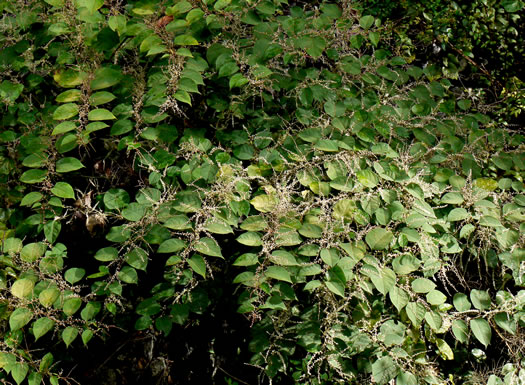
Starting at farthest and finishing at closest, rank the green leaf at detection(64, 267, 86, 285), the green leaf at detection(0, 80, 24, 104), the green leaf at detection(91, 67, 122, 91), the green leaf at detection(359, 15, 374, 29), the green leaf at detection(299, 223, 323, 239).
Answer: the green leaf at detection(359, 15, 374, 29) → the green leaf at detection(0, 80, 24, 104) → the green leaf at detection(91, 67, 122, 91) → the green leaf at detection(64, 267, 86, 285) → the green leaf at detection(299, 223, 323, 239)

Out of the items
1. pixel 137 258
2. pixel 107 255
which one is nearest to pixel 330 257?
pixel 137 258

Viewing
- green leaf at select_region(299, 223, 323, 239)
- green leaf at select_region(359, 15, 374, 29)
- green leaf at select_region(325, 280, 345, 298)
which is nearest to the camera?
green leaf at select_region(325, 280, 345, 298)

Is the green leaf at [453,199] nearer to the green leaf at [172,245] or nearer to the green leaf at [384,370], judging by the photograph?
the green leaf at [384,370]

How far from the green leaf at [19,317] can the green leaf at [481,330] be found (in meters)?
1.42

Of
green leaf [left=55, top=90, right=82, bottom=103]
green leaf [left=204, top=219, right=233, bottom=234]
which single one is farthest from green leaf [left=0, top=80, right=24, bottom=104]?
green leaf [left=204, top=219, right=233, bottom=234]

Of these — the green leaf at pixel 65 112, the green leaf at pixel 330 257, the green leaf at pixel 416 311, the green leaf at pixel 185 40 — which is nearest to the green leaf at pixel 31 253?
the green leaf at pixel 65 112

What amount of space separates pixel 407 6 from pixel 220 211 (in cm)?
190

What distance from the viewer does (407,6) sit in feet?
10.2

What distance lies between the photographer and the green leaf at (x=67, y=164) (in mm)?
1975

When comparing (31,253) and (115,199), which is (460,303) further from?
(31,253)

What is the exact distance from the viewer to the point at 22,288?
186cm

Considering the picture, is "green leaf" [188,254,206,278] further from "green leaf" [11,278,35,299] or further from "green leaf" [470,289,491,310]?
"green leaf" [470,289,491,310]

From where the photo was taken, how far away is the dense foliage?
1838mm

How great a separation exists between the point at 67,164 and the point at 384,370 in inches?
49.4
